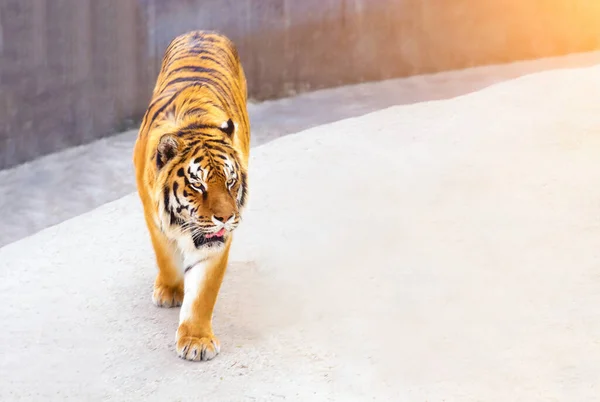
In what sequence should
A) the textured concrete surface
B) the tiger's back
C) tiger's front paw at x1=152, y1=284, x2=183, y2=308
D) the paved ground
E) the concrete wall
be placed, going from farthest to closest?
the concrete wall → the paved ground → tiger's front paw at x1=152, y1=284, x2=183, y2=308 → the tiger's back → the textured concrete surface

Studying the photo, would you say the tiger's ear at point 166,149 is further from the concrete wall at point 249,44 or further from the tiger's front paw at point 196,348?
the concrete wall at point 249,44

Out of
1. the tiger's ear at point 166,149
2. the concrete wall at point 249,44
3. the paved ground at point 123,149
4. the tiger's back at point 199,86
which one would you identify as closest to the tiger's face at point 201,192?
the tiger's ear at point 166,149

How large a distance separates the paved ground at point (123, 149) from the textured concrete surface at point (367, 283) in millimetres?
363

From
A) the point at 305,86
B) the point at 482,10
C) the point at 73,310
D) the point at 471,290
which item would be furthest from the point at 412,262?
the point at 482,10

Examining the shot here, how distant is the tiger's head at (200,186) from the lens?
8.59ft

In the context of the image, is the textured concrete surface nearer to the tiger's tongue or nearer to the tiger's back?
the tiger's tongue

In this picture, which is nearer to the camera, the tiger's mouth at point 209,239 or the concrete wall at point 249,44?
the tiger's mouth at point 209,239

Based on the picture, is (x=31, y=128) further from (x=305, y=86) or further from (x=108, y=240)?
(x=305, y=86)

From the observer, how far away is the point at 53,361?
281cm

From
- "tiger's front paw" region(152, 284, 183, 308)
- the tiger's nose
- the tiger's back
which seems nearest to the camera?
the tiger's nose

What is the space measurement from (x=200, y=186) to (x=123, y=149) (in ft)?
8.62

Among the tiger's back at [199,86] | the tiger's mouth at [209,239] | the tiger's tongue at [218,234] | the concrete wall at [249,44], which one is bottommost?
the concrete wall at [249,44]

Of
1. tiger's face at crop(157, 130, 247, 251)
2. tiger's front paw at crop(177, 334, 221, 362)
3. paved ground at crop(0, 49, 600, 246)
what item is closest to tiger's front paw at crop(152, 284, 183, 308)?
tiger's front paw at crop(177, 334, 221, 362)

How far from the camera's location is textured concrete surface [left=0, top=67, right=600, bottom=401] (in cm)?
271
